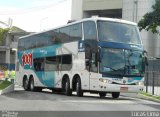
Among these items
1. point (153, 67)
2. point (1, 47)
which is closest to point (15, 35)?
point (1, 47)

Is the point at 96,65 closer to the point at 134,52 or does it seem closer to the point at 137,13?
the point at 134,52

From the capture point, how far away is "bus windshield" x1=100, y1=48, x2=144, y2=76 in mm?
24344

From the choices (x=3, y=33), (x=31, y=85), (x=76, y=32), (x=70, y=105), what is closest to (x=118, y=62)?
(x=76, y=32)

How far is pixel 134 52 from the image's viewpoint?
2502 centimetres

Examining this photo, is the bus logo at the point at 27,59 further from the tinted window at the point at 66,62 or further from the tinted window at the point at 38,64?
the tinted window at the point at 66,62

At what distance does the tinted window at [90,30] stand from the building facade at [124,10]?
4652cm

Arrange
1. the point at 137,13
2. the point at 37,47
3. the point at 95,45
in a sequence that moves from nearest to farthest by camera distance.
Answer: the point at 95,45 < the point at 37,47 < the point at 137,13

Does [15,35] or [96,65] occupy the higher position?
[15,35]

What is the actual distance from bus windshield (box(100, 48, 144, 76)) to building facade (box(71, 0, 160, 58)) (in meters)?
47.1

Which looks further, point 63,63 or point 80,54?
point 63,63

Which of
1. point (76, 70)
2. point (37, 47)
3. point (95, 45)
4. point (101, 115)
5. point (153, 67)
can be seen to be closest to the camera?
point (101, 115)

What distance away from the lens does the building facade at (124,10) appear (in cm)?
7206

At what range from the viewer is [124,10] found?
75.1 m

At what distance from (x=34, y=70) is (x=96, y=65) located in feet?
33.0
